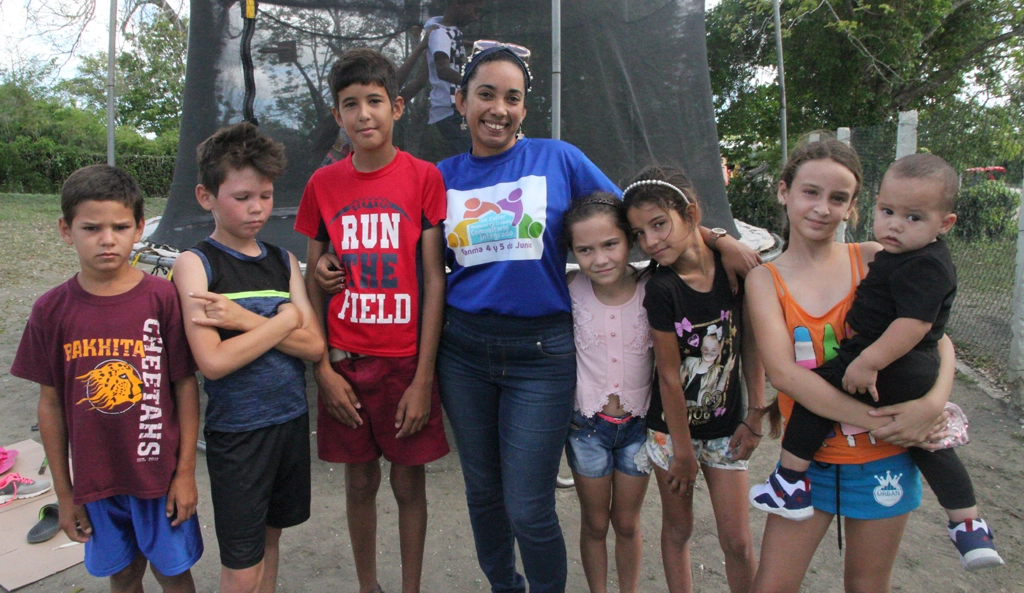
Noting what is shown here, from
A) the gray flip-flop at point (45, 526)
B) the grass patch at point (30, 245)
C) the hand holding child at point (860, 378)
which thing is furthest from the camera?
the grass patch at point (30, 245)

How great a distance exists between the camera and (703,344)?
1870 mm

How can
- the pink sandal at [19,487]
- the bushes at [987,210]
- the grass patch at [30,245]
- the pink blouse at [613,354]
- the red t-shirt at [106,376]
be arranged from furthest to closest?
the grass patch at [30,245] → the bushes at [987,210] → the pink sandal at [19,487] → the pink blouse at [613,354] → the red t-shirt at [106,376]

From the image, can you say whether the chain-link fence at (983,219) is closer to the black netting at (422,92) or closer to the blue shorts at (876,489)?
the black netting at (422,92)

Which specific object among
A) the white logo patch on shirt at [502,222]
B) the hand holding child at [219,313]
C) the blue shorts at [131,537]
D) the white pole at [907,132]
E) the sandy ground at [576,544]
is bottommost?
the sandy ground at [576,544]

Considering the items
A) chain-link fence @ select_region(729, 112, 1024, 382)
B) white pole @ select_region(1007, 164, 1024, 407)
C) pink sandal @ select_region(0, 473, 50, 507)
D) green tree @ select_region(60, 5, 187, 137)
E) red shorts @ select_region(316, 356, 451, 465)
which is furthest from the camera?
green tree @ select_region(60, 5, 187, 137)

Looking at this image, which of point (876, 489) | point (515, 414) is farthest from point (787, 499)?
point (515, 414)

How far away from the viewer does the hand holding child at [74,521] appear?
179 cm

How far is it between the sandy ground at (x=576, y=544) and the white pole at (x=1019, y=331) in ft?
1.71

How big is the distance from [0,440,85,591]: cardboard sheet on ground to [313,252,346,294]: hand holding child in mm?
1716

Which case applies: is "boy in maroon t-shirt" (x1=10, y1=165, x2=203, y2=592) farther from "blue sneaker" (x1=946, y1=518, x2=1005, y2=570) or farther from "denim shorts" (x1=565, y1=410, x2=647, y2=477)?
"blue sneaker" (x1=946, y1=518, x2=1005, y2=570)

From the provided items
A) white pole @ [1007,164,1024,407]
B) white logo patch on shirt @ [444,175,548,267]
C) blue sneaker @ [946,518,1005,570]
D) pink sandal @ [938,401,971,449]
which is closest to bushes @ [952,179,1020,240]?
white pole @ [1007,164,1024,407]

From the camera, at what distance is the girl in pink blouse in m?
1.94

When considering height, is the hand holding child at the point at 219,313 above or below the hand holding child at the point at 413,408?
above

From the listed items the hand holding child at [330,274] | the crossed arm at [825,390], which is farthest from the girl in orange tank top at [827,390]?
the hand holding child at [330,274]
